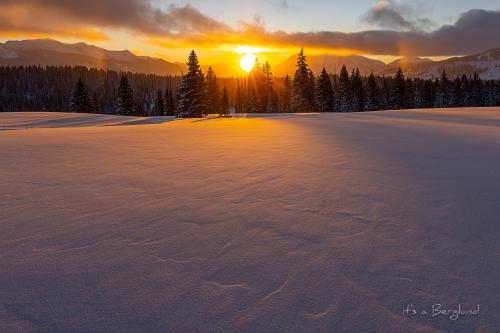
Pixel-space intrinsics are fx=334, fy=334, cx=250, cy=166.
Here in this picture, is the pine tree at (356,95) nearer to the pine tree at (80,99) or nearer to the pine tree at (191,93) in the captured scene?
the pine tree at (191,93)

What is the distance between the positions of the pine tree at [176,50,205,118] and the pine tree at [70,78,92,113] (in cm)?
1866

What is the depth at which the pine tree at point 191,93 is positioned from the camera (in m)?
44.2

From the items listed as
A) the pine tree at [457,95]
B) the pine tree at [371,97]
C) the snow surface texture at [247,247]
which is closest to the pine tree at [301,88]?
the pine tree at [371,97]

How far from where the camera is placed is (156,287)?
220cm

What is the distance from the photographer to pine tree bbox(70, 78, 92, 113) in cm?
5194

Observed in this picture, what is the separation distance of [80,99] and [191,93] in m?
20.5

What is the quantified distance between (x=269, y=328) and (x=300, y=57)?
57959 millimetres

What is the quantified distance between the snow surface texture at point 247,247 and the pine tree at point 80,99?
52920 millimetres

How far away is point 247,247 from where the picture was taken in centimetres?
275

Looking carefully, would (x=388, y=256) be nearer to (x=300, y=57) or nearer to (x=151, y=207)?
(x=151, y=207)

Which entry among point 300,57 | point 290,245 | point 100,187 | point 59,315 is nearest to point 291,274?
point 290,245

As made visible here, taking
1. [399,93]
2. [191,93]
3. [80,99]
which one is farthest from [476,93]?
[80,99]

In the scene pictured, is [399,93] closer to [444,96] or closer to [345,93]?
[345,93]

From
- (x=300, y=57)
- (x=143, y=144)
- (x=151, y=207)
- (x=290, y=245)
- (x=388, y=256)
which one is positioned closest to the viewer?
(x=388, y=256)
